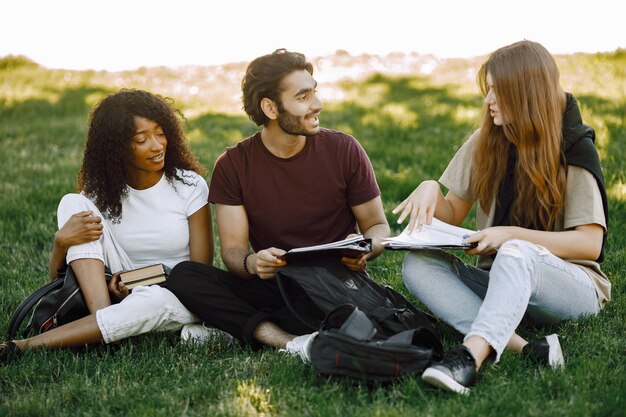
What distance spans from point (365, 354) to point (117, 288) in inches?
67.7

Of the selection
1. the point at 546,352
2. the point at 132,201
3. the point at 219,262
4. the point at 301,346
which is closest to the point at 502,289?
the point at 546,352

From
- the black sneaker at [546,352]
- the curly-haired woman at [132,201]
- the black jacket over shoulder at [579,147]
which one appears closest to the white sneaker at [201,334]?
the curly-haired woman at [132,201]

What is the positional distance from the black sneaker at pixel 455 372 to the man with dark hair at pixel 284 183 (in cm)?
109

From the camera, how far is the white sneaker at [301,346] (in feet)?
12.5

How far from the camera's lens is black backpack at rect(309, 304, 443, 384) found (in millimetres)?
3400

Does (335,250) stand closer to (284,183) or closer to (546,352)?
(284,183)

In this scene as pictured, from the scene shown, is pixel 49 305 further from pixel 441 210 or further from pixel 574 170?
pixel 574 170

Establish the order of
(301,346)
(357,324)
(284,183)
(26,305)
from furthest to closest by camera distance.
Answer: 1. (284,183)
2. (26,305)
3. (301,346)
4. (357,324)

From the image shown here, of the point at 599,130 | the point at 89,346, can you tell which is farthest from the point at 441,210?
the point at 599,130

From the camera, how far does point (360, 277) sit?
13.9ft

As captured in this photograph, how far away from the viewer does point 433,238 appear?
4.05m

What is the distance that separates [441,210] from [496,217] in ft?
1.08

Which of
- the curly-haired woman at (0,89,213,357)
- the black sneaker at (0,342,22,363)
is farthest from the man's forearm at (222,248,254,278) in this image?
the black sneaker at (0,342,22,363)

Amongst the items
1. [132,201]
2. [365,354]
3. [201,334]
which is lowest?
[201,334]
